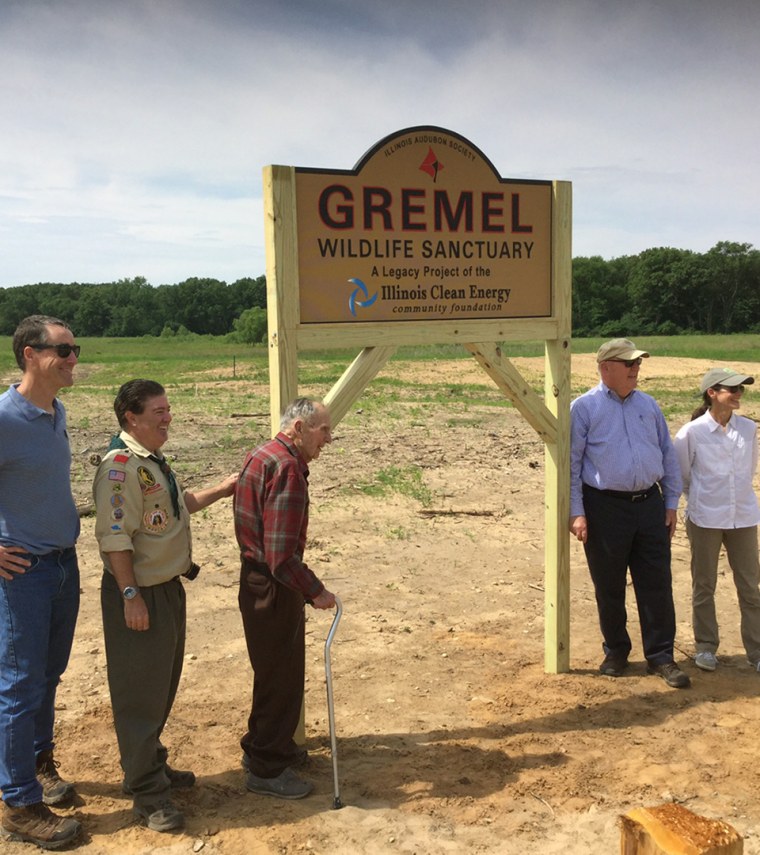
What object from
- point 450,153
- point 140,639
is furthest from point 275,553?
Answer: point 450,153

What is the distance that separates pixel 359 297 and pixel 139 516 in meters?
1.79

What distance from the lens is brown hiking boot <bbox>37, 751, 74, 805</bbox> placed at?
4.10 m

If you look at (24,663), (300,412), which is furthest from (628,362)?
(24,663)

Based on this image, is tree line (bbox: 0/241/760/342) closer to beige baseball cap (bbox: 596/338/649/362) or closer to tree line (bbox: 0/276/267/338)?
tree line (bbox: 0/276/267/338)

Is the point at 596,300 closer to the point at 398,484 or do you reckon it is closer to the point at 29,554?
the point at 398,484

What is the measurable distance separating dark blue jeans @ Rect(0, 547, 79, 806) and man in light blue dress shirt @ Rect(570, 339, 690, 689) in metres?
3.10

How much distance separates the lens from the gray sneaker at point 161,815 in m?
3.83

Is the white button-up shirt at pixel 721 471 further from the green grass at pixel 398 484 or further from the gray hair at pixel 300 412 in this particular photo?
the green grass at pixel 398 484

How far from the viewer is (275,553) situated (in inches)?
152

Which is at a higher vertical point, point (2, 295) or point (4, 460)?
point (2, 295)

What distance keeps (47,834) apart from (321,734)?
164cm

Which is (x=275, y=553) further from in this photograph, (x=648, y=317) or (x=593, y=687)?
(x=648, y=317)

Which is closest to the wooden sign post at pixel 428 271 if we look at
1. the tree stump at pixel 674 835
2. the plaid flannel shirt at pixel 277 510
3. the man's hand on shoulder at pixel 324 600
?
the plaid flannel shirt at pixel 277 510

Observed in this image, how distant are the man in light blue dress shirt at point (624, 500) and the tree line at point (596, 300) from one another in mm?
56727
